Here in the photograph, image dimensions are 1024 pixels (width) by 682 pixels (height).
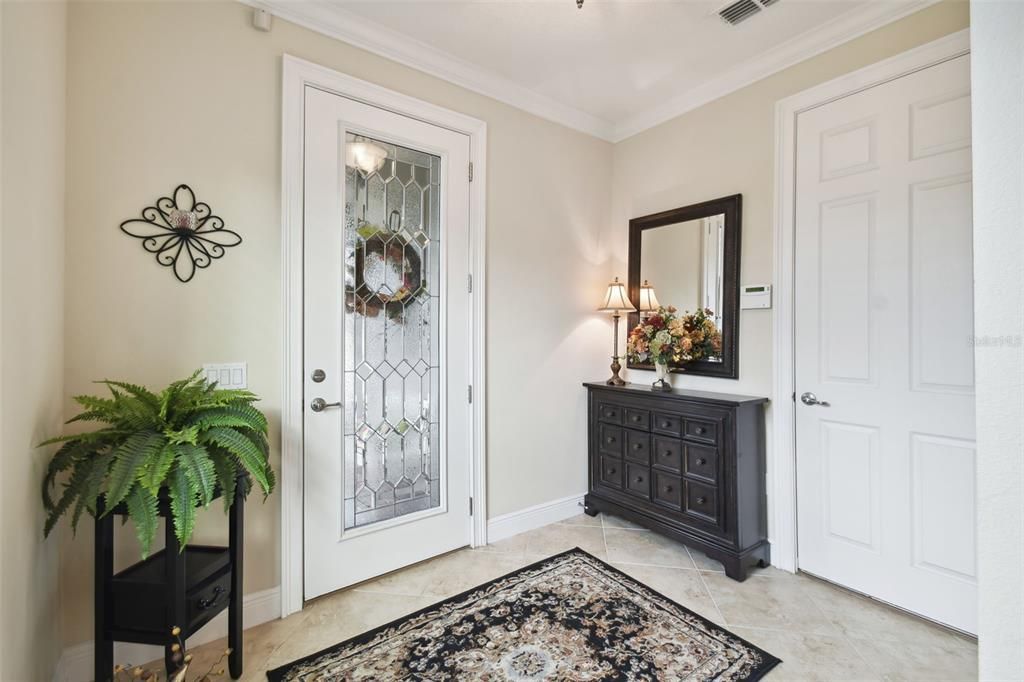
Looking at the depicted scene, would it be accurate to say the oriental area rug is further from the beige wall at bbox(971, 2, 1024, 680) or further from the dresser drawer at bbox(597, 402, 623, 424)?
A: the beige wall at bbox(971, 2, 1024, 680)

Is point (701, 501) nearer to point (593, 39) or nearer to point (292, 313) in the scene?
point (292, 313)

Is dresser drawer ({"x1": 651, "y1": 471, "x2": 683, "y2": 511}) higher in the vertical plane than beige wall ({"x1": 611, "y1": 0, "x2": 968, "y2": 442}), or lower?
lower

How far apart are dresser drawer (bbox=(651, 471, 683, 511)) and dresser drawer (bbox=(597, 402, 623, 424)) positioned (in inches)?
16.0

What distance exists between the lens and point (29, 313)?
1352 mm

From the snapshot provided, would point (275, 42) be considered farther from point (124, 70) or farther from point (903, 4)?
point (903, 4)

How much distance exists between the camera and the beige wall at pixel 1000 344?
0.68m

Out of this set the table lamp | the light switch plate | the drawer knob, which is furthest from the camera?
the table lamp

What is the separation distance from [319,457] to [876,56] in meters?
3.27

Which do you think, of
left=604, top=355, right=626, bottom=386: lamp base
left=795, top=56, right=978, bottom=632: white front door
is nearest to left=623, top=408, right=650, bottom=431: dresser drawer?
left=604, top=355, right=626, bottom=386: lamp base

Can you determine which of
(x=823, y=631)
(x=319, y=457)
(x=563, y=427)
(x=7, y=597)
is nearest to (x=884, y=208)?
(x=823, y=631)

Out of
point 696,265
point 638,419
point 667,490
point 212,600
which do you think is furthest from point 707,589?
point 212,600

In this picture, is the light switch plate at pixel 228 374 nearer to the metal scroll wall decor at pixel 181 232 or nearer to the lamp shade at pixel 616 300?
the metal scroll wall decor at pixel 181 232

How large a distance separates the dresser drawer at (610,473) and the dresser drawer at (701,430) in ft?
1.91

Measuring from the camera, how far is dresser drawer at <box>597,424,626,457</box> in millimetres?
3014
